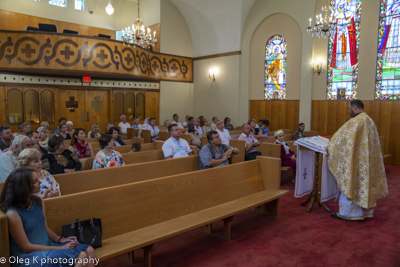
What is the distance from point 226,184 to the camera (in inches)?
144

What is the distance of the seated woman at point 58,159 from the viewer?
3676 mm

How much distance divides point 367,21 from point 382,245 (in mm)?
7401

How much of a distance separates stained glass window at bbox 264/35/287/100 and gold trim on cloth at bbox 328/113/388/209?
263 inches

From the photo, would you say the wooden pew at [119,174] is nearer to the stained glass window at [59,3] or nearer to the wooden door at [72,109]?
the wooden door at [72,109]

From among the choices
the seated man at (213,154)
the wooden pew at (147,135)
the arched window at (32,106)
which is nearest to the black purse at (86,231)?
the seated man at (213,154)

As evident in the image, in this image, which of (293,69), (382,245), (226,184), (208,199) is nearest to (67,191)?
(208,199)

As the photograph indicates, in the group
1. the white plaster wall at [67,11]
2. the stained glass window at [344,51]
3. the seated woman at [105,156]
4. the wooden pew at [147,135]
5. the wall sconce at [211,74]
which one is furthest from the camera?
the wall sconce at [211,74]

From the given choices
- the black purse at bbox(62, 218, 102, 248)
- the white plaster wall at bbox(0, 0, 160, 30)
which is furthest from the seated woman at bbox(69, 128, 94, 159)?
the white plaster wall at bbox(0, 0, 160, 30)

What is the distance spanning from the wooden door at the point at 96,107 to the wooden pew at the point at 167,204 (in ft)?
27.2

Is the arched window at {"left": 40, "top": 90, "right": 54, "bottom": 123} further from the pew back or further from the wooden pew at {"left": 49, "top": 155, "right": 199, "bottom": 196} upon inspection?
the pew back

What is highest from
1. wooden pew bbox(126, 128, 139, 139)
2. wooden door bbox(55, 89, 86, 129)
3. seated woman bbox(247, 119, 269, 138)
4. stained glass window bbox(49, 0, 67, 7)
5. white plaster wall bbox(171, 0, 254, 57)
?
stained glass window bbox(49, 0, 67, 7)

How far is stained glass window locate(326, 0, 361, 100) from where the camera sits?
876 cm

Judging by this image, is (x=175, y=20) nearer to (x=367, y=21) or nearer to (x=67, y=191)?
(x=367, y=21)

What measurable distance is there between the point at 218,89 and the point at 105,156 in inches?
340
